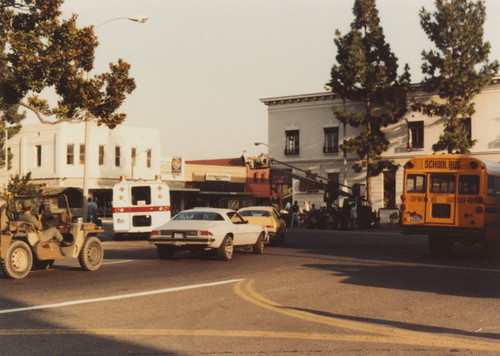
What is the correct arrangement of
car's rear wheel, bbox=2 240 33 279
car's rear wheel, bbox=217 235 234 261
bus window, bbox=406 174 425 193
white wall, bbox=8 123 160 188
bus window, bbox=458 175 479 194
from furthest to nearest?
white wall, bbox=8 123 160 188 → bus window, bbox=406 174 425 193 → bus window, bbox=458 175 479 194 → car's rear wheel, bbox=217 235 234 261 → car's rear wheel, bbox=2 240 33 279

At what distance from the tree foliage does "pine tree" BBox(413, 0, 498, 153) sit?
81.2 ft

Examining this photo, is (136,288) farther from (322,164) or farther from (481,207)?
(322,164)

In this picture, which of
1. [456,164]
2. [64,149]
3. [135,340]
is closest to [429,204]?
[456,164]

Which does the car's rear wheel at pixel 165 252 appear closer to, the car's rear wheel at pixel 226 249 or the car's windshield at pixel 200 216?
the car's windshield at pixel 200 216

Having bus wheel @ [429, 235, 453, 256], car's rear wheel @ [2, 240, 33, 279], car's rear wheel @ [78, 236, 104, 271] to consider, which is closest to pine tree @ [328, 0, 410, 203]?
bus wheel @ [429, 235, 453, 256]

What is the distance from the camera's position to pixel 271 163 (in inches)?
1842

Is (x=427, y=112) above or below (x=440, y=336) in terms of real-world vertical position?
above

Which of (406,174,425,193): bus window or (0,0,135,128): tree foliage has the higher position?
(0,0,135,128): tree foliage

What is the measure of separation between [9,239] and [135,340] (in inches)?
253

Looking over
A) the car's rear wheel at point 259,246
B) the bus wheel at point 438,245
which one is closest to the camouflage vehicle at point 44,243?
the car's rear wheel at point 259,246

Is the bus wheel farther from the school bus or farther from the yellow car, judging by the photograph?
the yellow car

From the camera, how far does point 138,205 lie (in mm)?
26156

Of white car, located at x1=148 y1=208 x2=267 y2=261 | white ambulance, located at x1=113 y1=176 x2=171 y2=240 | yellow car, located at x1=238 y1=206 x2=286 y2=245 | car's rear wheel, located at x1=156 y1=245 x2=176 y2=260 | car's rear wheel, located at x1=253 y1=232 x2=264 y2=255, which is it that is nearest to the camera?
white car, located at x1=148 y1=208 x2=267 y2=261

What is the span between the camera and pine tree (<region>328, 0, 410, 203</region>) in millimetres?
41594
